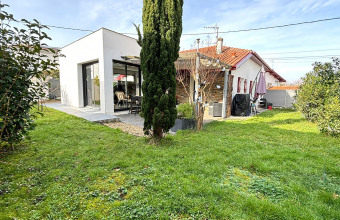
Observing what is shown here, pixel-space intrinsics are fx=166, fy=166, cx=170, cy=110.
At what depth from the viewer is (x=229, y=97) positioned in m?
9.45

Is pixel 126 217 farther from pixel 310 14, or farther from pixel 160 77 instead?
pixel 310 14

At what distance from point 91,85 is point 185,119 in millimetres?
6915

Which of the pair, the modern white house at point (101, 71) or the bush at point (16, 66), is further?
the modern white house at point (101, 71)

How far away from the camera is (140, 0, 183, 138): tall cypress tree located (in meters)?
3.82

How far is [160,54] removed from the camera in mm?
3869

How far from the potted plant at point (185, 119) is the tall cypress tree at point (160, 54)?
74.8 inches

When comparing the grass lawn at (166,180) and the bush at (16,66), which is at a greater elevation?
the bush at (16,66)

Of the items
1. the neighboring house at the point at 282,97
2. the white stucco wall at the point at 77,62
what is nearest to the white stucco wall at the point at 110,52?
the white stucco wall at the point at 77,62

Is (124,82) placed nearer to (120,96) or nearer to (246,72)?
(120,96)

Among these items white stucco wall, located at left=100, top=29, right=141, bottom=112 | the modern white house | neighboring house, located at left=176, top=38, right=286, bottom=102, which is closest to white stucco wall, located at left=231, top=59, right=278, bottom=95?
neighboring house, located at left=176, top=38, right=286, bottom=102

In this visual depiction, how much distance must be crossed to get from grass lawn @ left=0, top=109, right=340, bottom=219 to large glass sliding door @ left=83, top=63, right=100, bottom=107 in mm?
5605

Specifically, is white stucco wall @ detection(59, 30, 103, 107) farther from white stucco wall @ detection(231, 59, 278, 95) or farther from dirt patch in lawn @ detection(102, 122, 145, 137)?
white stucco wall @ detection(231, 59, 278, 95)

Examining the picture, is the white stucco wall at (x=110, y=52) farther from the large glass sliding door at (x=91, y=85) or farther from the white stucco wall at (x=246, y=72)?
the white stucco wall at (x=246, y=72)

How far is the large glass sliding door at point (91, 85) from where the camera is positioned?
9.55 metres
